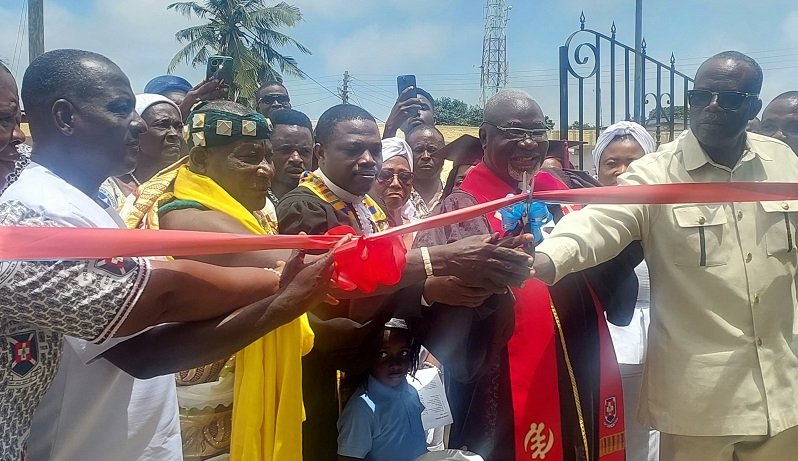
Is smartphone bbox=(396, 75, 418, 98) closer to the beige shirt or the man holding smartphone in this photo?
the man holding smartphone

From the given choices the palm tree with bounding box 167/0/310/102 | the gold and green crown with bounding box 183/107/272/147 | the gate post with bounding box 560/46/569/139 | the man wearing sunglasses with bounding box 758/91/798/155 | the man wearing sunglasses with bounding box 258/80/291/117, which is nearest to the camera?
the gold and green crown with bounding box 183/107/272/147

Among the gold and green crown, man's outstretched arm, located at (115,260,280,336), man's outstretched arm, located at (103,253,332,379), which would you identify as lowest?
man's outstretched arm, located at (103,253,332,379)

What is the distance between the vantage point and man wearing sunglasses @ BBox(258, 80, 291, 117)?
6.09 metres

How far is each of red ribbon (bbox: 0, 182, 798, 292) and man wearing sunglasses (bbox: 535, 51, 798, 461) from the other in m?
0.12

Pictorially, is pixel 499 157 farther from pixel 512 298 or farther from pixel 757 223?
pixel 757 223

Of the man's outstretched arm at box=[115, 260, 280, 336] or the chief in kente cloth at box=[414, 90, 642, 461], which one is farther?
the chief in kente cloth at box=[414, 90, 642, 461]

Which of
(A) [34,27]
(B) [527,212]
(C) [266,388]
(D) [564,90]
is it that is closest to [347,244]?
(C) [266,388]

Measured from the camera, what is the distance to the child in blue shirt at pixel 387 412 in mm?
3137

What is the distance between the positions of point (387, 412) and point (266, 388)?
2.74 feet

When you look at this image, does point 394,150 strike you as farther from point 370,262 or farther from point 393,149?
point 370,262

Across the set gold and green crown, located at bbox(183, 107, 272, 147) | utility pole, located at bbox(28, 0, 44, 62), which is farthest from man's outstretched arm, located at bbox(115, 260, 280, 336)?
utility pole, located at bbox(28, 0, 44, 62)

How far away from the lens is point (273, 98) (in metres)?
6.09

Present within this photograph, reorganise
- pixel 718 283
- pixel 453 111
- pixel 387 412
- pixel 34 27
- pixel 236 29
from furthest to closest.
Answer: pixel 453 111 < pixel 236 29 < pixel 34 27 < pixel 387 412 < pixel 718 283

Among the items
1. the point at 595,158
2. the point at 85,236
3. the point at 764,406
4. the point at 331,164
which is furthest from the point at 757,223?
the point at 85,236
